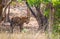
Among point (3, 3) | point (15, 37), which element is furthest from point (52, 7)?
point (3, 3)

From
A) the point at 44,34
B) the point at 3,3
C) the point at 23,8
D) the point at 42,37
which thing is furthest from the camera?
the point at 23,8

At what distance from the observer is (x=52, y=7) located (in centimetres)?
769

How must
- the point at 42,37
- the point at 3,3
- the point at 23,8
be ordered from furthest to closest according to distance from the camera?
the point at 23,8
the point at 3,3
the point at 42,37

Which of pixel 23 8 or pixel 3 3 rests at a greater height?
pixel 3 3

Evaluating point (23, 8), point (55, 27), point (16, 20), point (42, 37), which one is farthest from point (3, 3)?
point (23, 8)

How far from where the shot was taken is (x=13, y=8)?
2098 cm

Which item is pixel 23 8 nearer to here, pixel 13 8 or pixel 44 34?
pixel 13 8

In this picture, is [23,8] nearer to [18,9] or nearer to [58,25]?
[18,9]

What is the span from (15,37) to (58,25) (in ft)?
→ 6.06

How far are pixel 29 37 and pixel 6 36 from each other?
794mm

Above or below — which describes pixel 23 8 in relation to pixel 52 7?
below

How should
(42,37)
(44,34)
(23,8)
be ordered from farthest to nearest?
(23,8)
(44,34)
(42,37)

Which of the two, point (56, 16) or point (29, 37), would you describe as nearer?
point (29, 37)

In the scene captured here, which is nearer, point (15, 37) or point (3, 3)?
point (15, 37)
